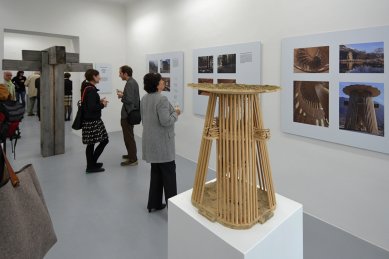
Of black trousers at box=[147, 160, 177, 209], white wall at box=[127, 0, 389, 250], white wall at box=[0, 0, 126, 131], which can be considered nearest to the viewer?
white wall at box=[127, 0, 389, 250]

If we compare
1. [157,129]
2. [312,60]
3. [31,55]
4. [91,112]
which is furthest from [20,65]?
[312,60]

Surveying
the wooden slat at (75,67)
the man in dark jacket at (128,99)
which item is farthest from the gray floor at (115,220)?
the wooden slat at (75,67)

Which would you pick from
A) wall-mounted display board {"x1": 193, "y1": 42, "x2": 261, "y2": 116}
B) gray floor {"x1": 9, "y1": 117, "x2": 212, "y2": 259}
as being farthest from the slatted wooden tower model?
wall-mounted display board {"x1": 193, "y1": 42, "x2": 261, "y2": 116}

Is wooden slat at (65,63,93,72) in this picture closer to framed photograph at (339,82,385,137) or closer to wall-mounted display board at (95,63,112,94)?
wall-mounted display board at (95,63,112,94)

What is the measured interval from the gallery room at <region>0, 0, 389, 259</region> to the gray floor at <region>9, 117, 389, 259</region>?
0.06 ft

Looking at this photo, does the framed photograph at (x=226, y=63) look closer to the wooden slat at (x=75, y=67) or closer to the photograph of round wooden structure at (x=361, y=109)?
the photograph of round wooden structure at (x=361, y=109)

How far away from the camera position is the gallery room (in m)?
1.21

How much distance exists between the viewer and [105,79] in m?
7.08

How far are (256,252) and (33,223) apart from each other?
0.94 meters

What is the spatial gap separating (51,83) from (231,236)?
5.01m

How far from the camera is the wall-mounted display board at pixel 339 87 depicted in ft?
7.92

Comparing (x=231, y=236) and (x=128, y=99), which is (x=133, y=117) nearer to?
(x=128, y=99)

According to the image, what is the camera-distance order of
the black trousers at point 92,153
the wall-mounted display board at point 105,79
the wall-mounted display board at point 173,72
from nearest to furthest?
the black trousers at point 92,153, the wall-mounted display board at point 173,72, the wall-mounted display board at point 105,79

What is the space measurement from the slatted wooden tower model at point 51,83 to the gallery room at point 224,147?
24 millimetres
